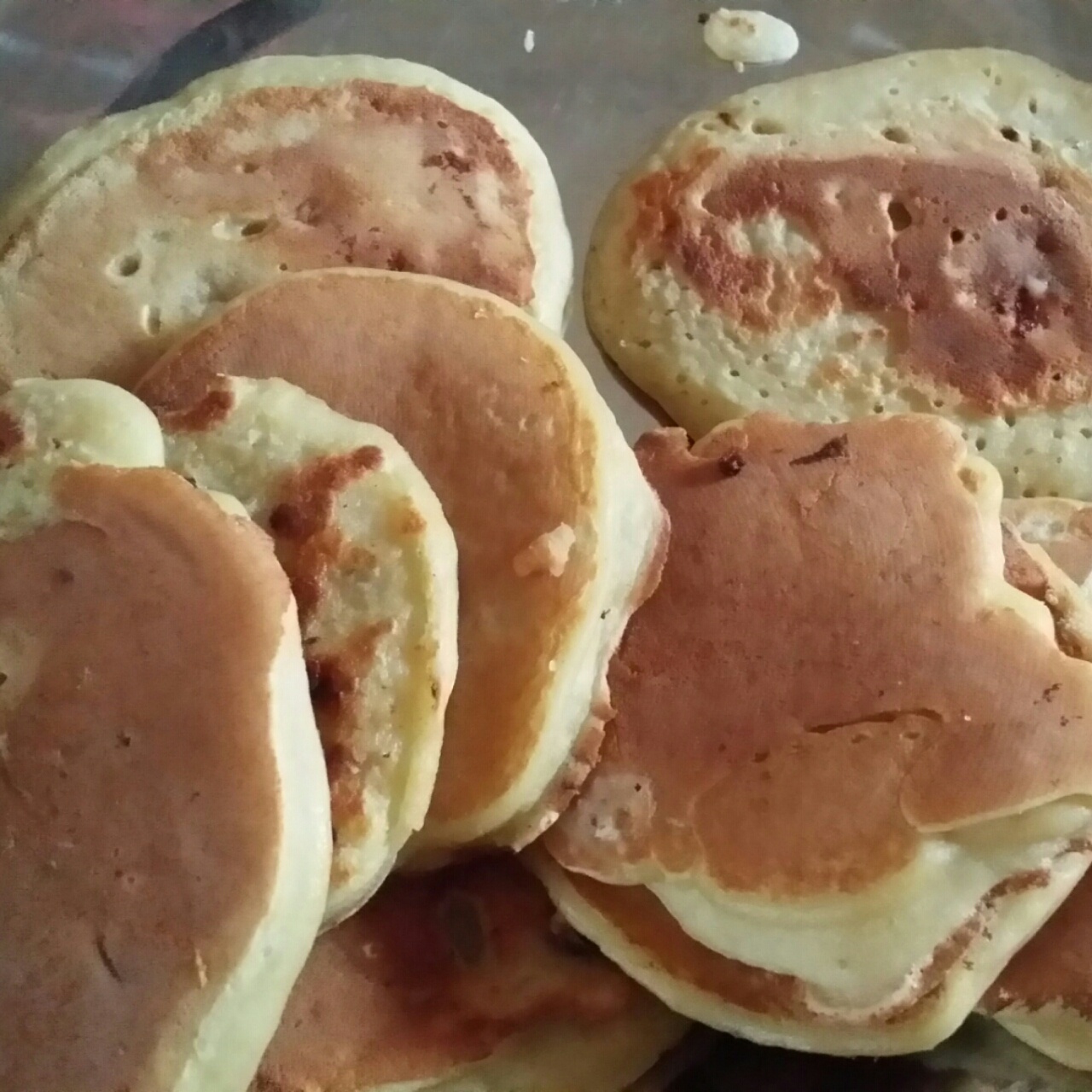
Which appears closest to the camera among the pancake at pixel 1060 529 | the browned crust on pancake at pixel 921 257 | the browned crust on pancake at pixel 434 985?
the browned crust on pancake at pixel 434 985

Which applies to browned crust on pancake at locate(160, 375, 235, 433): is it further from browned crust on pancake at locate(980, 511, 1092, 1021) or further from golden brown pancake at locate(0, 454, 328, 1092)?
browned crust on pancake at locate(980, 511, 1092, 1021)

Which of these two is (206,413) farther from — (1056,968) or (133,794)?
(1056,968)

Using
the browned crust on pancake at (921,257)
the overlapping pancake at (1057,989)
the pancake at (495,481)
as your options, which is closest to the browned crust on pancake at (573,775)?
the pancake at (495,481)

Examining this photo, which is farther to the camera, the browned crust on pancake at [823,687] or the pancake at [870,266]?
the pancake at [870,266]

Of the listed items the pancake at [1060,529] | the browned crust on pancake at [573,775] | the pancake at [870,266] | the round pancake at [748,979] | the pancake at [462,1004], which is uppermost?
the pancake at [870,266]

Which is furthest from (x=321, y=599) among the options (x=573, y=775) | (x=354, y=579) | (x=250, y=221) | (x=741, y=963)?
(x=250, y=221)

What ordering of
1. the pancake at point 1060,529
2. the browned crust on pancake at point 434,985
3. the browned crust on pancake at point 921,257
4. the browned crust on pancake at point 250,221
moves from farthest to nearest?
the browned crust on pancake at point 921,257
the browned crust on pancake at point 250,221
the pancake at point 1060,529
the browned crust on pancake at point 434,985

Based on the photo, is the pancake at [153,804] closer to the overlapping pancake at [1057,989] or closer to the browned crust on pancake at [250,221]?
the browned crust on pancake at [250,221]

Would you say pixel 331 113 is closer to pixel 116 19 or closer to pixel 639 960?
pixel 116 19

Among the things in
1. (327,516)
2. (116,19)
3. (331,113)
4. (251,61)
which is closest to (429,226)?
(331,113)
